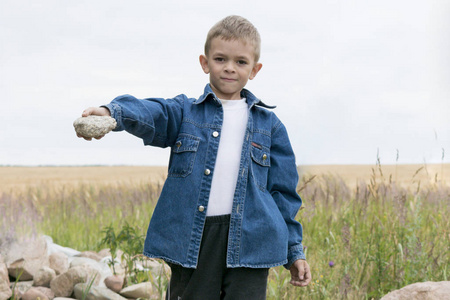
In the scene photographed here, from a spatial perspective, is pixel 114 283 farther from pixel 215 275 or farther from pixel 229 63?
pixel 229 63

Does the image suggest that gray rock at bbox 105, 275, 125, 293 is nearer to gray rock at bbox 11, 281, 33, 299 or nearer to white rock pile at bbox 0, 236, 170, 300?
white rock pile at bbox 0, 236, 170, 300

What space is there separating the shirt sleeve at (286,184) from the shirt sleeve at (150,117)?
510mm

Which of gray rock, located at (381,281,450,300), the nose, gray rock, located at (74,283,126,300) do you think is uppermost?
the nose

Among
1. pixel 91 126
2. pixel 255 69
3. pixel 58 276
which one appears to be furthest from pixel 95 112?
pixel 58 276

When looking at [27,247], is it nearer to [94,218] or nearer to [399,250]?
[94,218]

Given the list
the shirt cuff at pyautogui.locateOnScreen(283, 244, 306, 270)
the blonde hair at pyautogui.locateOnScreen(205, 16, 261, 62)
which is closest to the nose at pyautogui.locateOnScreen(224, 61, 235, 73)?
the blonde hair at pyautogui.locateOnScreen(205, 16, 261, 62)

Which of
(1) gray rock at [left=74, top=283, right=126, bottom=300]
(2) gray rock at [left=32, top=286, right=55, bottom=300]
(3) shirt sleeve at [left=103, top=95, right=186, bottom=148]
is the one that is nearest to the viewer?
(3) shirt sleeve at [left=103, top=95, right=186, bottom=148]

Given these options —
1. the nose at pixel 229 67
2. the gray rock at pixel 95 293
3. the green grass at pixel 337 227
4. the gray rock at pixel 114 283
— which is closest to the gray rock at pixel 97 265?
the gray rock at pixel 114 283

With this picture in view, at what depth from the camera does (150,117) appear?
7.73ft

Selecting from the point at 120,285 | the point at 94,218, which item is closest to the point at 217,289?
the point at 120,285

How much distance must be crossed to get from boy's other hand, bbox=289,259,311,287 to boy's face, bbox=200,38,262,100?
36.4 inches

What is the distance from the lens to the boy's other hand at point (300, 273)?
2684 mm

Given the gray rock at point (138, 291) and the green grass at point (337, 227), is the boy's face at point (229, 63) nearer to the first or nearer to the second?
the green grass at point (337, 227)

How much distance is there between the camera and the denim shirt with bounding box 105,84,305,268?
238 cm
